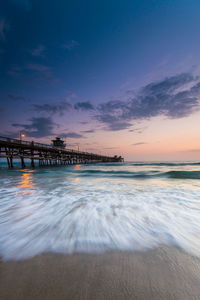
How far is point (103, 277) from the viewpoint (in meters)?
1.49

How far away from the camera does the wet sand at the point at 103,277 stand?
4.21 feet

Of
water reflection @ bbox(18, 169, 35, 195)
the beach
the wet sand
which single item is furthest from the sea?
water reflection @ bbox(18, 169, 35, 195)

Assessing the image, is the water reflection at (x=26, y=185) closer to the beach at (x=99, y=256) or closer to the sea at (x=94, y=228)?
the sea at (x=94, y=228)

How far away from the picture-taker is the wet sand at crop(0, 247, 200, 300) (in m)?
1.28

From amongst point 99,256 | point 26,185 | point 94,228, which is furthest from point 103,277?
point 26,185

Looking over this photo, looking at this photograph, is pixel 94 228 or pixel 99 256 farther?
pixel 94 228

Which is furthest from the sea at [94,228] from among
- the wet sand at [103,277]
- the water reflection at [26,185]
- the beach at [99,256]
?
the water reflection at [26,185]

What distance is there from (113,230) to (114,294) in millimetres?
1484

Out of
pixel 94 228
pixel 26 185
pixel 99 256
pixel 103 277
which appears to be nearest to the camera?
pixel 103 277

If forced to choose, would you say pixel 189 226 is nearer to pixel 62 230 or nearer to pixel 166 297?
pixel 166 297

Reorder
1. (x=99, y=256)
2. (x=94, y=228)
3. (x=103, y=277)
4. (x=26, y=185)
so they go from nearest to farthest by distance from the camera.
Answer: (x=103, y=277), (x=99, y=256), (x=94, y=228), (x=26, y=185)

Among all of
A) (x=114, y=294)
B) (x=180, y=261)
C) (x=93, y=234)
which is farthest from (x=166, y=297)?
(x=93, y=234)

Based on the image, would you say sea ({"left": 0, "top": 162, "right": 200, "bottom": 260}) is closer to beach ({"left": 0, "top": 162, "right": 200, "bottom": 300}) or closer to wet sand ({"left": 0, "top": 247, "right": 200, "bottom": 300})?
beach ({"left": 0, "top": 162, "right": 200, "bottom": 300})

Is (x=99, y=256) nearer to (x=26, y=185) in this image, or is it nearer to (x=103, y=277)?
(x=103, y=277)
